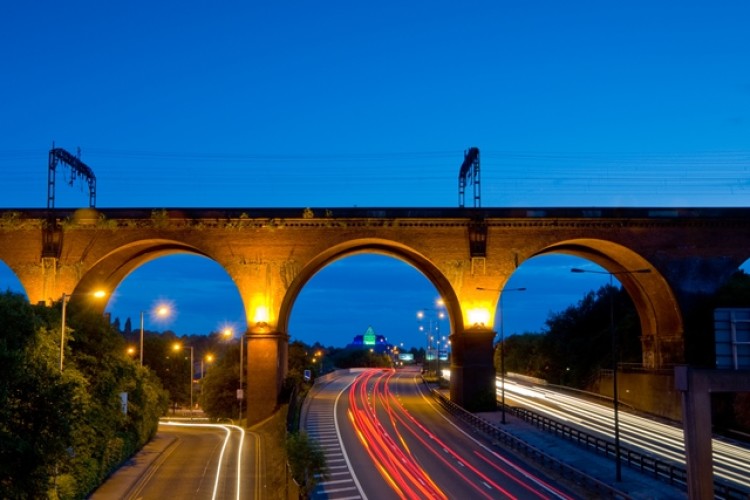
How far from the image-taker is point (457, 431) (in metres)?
42.7

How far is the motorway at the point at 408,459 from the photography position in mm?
28309

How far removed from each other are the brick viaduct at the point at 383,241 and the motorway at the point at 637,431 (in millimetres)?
5836

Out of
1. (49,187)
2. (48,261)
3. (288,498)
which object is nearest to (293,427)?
(288,498)

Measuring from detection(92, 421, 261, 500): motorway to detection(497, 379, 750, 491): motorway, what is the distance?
58.7ft

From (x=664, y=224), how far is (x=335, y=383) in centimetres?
4375

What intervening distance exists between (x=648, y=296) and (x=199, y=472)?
31.8 metres

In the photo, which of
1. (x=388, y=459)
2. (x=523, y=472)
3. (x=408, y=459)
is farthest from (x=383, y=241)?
(x=523, y=472)

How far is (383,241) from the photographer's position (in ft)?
156

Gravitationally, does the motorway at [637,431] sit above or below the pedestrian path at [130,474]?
above

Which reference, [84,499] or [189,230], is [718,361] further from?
[189,230]

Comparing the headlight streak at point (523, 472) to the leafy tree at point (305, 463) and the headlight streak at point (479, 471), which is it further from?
the leafy tree at point (305, 463)

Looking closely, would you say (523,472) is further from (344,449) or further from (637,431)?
(637,431)

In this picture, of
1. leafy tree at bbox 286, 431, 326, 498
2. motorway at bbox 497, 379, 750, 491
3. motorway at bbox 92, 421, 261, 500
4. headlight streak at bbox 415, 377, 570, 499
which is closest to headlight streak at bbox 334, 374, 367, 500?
leafy tree at bbox 286, 431, 326, 498

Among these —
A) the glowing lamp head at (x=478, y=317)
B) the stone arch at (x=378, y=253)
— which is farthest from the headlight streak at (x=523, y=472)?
the stone arch at (x=378, y=253)
